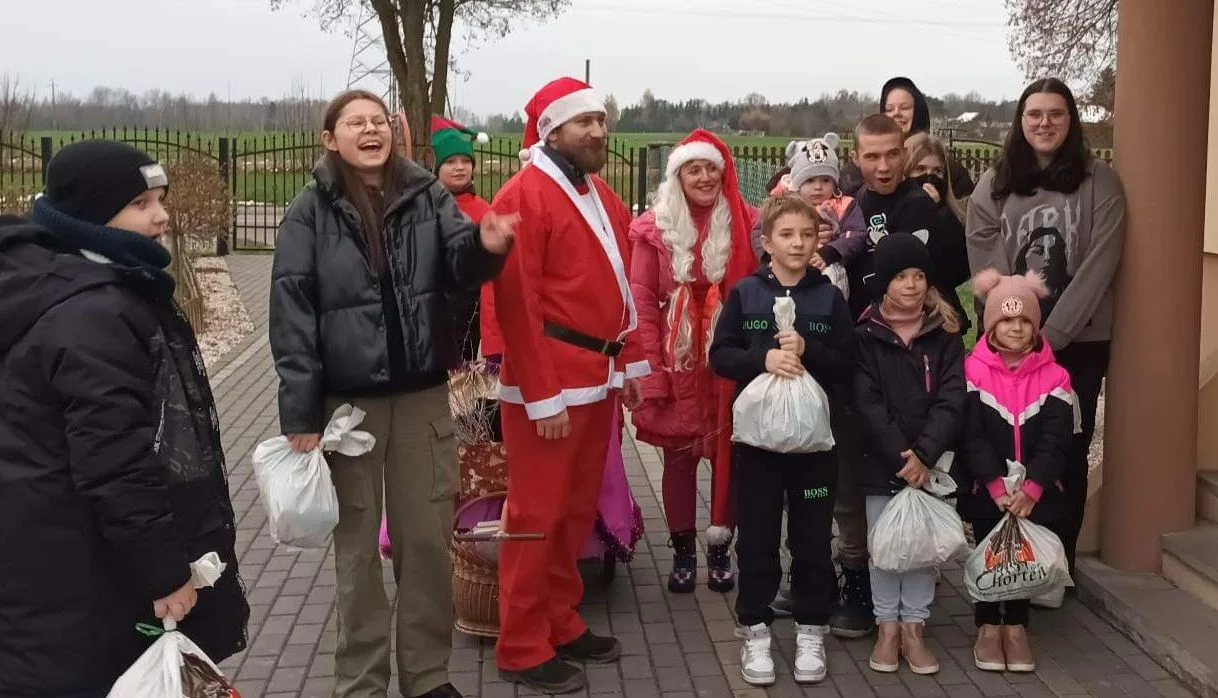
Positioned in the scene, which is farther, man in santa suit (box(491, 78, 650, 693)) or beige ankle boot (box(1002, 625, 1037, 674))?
beige ankle boot (box(1002, 625, 1037, 674))

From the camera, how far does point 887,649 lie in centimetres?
450

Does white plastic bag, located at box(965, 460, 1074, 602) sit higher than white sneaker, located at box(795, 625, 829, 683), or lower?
higher

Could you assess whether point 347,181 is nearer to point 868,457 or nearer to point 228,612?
point 228,612

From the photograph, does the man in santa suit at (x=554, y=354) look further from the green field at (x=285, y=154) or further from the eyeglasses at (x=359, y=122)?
the green field at (x=285, y=154)

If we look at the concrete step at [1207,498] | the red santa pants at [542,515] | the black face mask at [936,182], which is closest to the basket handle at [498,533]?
the red santa pants at [542,515]

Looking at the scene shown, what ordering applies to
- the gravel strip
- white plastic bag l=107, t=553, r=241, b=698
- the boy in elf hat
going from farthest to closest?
the gravel strip < the boy in elf hat < white plastic bag l=107, t=553, r=241, b=698

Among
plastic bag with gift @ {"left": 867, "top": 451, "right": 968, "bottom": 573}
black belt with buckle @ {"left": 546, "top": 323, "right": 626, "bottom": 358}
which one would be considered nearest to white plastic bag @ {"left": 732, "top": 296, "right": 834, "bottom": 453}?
plastic bag with gift @ {"left": 867, "top": 451, "right": 968, "bottom": 573}

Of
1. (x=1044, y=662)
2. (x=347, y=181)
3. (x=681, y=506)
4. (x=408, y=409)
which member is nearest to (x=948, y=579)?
(x=1044, y=662)

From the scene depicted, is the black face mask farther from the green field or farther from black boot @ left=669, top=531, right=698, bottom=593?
the green field

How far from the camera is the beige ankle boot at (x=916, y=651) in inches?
175

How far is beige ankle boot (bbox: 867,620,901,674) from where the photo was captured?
448 centimetres

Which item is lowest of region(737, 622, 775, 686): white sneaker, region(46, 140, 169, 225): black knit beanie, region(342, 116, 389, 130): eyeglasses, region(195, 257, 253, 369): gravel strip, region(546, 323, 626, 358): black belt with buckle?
region(737, 622, 775, 686): white sneaker

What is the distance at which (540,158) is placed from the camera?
4.30 m

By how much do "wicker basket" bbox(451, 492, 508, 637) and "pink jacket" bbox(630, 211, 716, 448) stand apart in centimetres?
92
